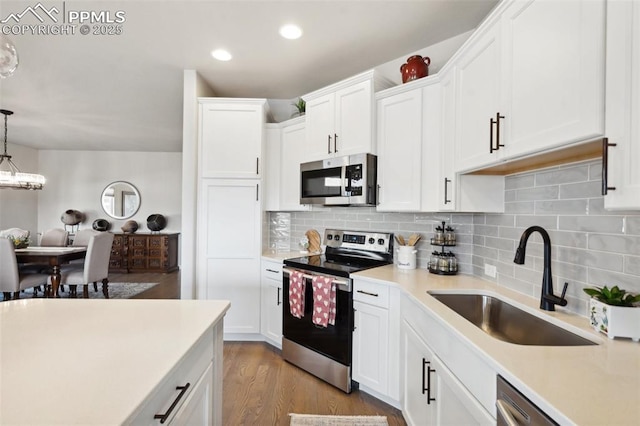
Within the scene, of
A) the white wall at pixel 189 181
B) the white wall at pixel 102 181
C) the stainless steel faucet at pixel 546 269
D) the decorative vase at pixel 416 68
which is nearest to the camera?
the stainless steel faucet at pixel 546 269

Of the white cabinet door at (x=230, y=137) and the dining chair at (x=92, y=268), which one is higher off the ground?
the white cabinet door at (x=230, y=137)

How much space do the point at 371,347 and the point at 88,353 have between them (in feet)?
5.28

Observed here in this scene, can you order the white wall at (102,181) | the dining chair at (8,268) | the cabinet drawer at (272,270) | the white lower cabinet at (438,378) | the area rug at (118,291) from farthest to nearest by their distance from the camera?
the white wall at (102,181)
the area rug at (118,291)
the dining chair at (8,268)
the cabinet drawer at (272,270)
the white lower cabinet at (438,378)

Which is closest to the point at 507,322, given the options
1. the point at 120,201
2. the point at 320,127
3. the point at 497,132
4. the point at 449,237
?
the point at 449,237

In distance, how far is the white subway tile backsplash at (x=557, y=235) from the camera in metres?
1.11

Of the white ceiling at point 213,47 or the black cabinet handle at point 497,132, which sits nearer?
the black cabinet handle at point 497,132

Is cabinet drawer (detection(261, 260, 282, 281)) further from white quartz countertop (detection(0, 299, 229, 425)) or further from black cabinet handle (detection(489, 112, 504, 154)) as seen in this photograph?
black cabinet handle (detection(489, 112, 504, 154))

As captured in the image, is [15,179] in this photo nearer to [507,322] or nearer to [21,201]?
[21,201]

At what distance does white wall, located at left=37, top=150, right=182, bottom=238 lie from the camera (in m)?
6.50

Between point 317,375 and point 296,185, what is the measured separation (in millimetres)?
1712

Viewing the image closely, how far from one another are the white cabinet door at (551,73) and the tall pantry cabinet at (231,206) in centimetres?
217

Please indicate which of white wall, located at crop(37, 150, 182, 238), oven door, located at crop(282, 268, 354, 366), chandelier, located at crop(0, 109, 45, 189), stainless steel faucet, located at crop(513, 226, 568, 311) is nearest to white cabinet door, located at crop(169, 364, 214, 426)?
oven door, located at crop(282, 268, 354, 366)

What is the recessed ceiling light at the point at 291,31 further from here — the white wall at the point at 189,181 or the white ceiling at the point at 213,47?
the white wall at the point at 189,181

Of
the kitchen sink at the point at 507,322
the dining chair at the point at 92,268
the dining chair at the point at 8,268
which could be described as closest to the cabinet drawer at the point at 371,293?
the kitchen sink at the point at 507,322
